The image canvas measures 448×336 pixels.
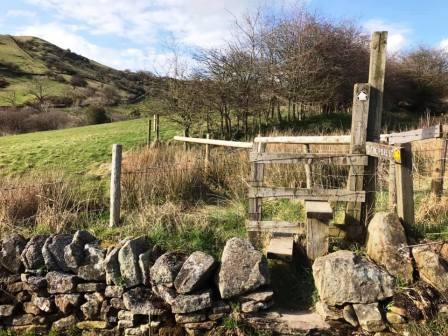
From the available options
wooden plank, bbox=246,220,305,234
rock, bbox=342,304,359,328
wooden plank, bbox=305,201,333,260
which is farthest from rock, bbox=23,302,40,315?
rock, bbox=342,304,359,328

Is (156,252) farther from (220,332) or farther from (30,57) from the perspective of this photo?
(30,57)

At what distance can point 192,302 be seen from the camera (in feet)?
14.5

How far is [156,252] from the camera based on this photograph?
→ 489cm

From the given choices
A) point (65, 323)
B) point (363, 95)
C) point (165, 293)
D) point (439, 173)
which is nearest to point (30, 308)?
point (65, 323)

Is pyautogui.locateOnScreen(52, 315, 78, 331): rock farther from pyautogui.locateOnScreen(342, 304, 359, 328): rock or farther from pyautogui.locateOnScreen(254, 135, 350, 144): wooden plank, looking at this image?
pyautogui.locateOnScreen(254, 135, 350, 144): wooden plank

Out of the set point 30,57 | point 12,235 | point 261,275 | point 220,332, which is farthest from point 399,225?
point 30,57

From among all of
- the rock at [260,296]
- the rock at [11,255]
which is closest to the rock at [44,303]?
the rock at [11,255]

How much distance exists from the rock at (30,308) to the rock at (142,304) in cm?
115

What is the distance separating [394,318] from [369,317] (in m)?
0.23

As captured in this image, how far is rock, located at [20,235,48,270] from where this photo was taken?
498 centimetres

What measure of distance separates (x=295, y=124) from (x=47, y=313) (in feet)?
44.8

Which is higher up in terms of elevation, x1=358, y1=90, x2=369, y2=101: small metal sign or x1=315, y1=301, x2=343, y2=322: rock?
x1=358, y1=90, x2=369, y2=101: small metal sign

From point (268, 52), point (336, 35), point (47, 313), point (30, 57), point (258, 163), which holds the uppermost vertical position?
point (30, 57)

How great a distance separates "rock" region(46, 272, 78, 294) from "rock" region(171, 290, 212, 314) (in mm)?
1256
